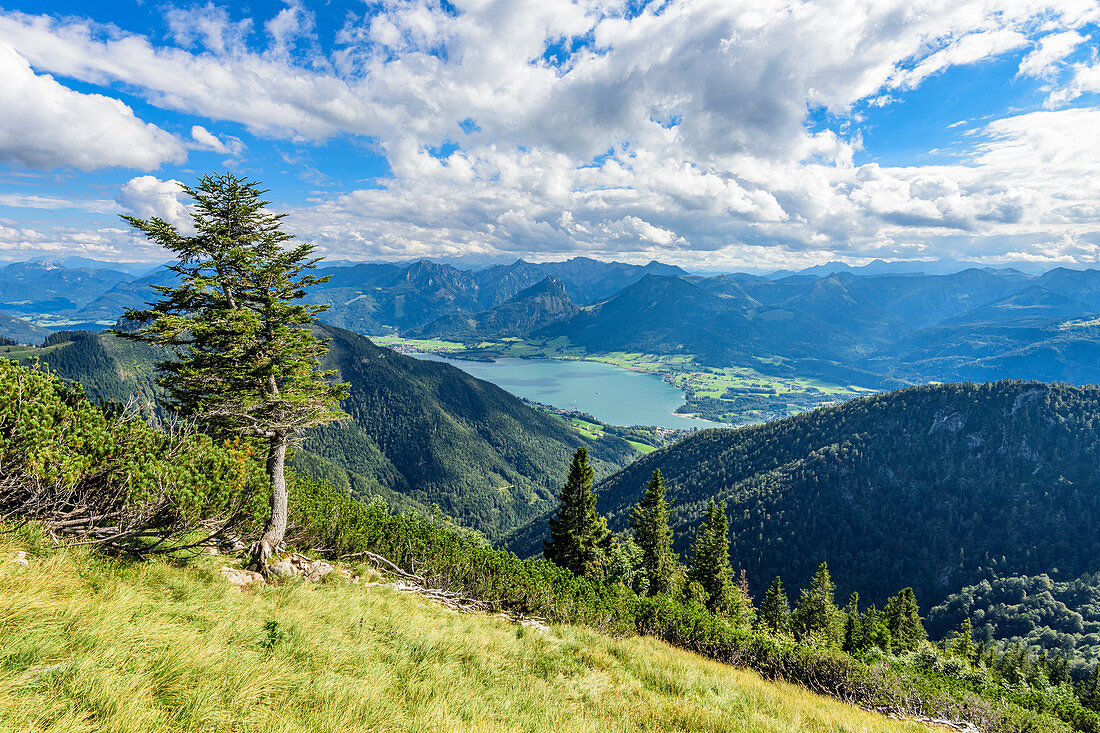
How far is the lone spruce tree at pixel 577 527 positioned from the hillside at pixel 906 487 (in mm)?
91315

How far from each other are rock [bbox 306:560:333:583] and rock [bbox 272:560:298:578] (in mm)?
458

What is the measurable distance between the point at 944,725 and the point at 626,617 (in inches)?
438

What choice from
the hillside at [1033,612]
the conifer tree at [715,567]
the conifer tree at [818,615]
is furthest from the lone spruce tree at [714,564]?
the hillside at [1033,612]

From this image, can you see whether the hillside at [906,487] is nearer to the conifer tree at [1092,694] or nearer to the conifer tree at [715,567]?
the conifer tree at [1092,694]

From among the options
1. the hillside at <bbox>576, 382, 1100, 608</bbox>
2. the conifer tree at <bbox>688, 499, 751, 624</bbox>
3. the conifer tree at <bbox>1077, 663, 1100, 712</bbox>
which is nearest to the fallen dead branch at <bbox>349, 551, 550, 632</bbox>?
the conifer tree at <bbox>688, 499, 751, 624</bbox>

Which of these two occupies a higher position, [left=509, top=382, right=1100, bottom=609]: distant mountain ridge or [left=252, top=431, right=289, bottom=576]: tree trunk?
[left=252, top=431, right=289, bottom=576]: tree trunk

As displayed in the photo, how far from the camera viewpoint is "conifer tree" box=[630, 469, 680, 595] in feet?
126

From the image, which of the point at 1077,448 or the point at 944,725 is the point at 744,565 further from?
the point at 1077,448

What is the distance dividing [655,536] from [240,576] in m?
34.0

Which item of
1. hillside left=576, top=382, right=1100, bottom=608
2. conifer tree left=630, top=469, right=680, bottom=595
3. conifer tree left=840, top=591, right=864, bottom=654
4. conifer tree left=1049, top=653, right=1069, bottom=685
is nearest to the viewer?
conifer tree left=630, top=469, right=680, bottom=595

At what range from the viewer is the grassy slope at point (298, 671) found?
430cm

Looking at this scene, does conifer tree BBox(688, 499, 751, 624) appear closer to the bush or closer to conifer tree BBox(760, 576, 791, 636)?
conifer tree BBox(760, 576, 791, 636)

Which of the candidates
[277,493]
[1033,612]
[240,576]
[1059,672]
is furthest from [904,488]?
[240,576]

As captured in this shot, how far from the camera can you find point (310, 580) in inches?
545
